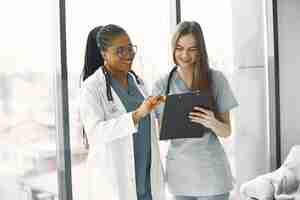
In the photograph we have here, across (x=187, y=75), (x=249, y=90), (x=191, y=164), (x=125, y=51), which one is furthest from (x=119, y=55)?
(x=249, y=90)

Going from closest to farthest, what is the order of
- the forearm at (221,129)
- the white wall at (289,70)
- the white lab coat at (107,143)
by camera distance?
the white lab coat at (107,143), the forearm at (221,129), the white wall at (289,70)

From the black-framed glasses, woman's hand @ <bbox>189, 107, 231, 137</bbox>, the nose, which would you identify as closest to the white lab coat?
the black-framed glasses

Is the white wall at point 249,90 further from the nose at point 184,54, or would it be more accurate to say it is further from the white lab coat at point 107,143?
the white lab coat at point 107,143

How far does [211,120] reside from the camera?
112 inches

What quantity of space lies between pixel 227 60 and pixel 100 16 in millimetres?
1123

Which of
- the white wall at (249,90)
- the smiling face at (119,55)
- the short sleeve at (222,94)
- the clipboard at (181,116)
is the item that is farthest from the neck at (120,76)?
the white wall at (249,90)

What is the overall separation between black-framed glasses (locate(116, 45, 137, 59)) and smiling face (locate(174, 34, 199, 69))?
296 mm

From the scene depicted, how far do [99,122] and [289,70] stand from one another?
1964 millimetres

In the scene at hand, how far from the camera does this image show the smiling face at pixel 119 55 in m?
2.64

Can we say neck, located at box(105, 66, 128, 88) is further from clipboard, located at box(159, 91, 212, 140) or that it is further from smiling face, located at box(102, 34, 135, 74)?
clipboard, located at box(159, 91, 212, 140)

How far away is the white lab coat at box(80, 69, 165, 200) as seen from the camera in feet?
8.52

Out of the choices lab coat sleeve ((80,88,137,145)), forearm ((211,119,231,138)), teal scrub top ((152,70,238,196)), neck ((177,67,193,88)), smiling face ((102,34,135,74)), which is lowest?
teal scrub top ((152,70,238,196))

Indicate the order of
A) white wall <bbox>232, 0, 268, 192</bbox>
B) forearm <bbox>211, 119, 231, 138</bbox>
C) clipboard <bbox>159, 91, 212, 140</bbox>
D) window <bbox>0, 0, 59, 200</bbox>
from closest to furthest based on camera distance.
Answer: window <bbox>0, 0, 59, 200</bbox>
clipboard <bbox>159, 91, 212, 140</bbox>
forearm <bbox>211, 119, 231, 138</bbox>
white wall <bbox>232, 0, 268, 192</bbox>

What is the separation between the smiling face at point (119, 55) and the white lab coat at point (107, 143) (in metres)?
0.09
